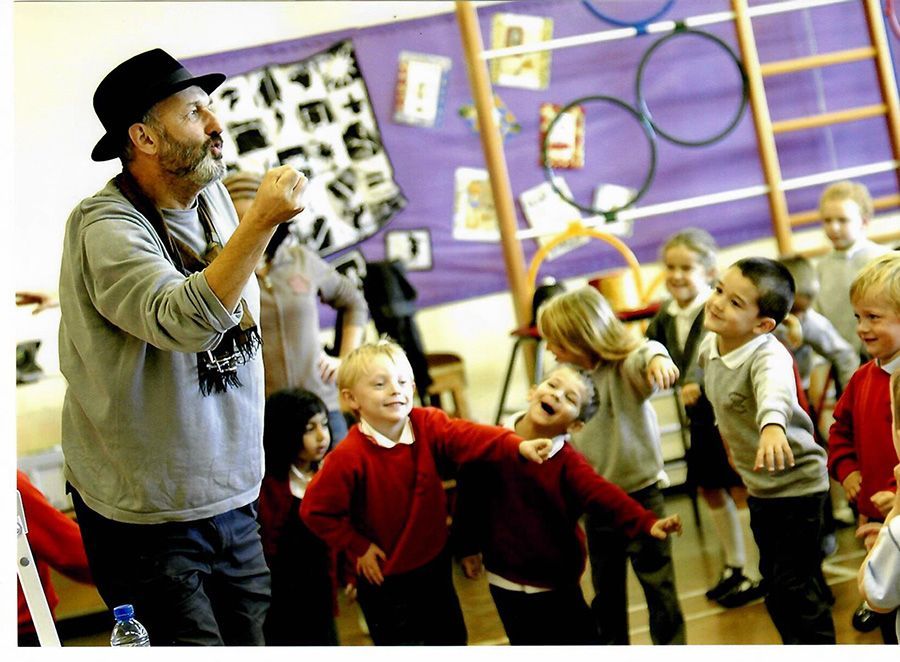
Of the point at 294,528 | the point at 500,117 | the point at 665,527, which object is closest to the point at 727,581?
the point at 665,527

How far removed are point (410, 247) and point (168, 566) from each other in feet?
9.18

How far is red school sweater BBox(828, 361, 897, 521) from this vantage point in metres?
1.81

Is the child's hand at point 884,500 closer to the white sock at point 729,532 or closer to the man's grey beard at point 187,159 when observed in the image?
the white sock at point 729,532

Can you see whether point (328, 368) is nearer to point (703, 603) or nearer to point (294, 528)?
point (294, 528)

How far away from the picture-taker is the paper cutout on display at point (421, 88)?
4434mm

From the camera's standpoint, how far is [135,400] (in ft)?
5.96

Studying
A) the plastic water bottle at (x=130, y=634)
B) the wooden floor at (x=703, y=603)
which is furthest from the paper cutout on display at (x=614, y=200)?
the plastic water bottle at (x=130, y=634)

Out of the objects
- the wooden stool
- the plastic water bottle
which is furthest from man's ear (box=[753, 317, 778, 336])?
the wooden stool

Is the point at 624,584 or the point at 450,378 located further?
the point at 450,378

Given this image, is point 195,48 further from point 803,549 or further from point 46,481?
point 803,549

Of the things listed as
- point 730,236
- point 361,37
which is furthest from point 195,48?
point 730,236

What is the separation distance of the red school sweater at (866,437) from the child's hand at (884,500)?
5 centimetres

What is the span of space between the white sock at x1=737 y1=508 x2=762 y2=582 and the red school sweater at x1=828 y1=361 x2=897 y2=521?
325 millimetres

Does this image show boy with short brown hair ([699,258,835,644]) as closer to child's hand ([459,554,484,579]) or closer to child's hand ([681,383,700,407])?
child's hand ([681,383,700,407])
